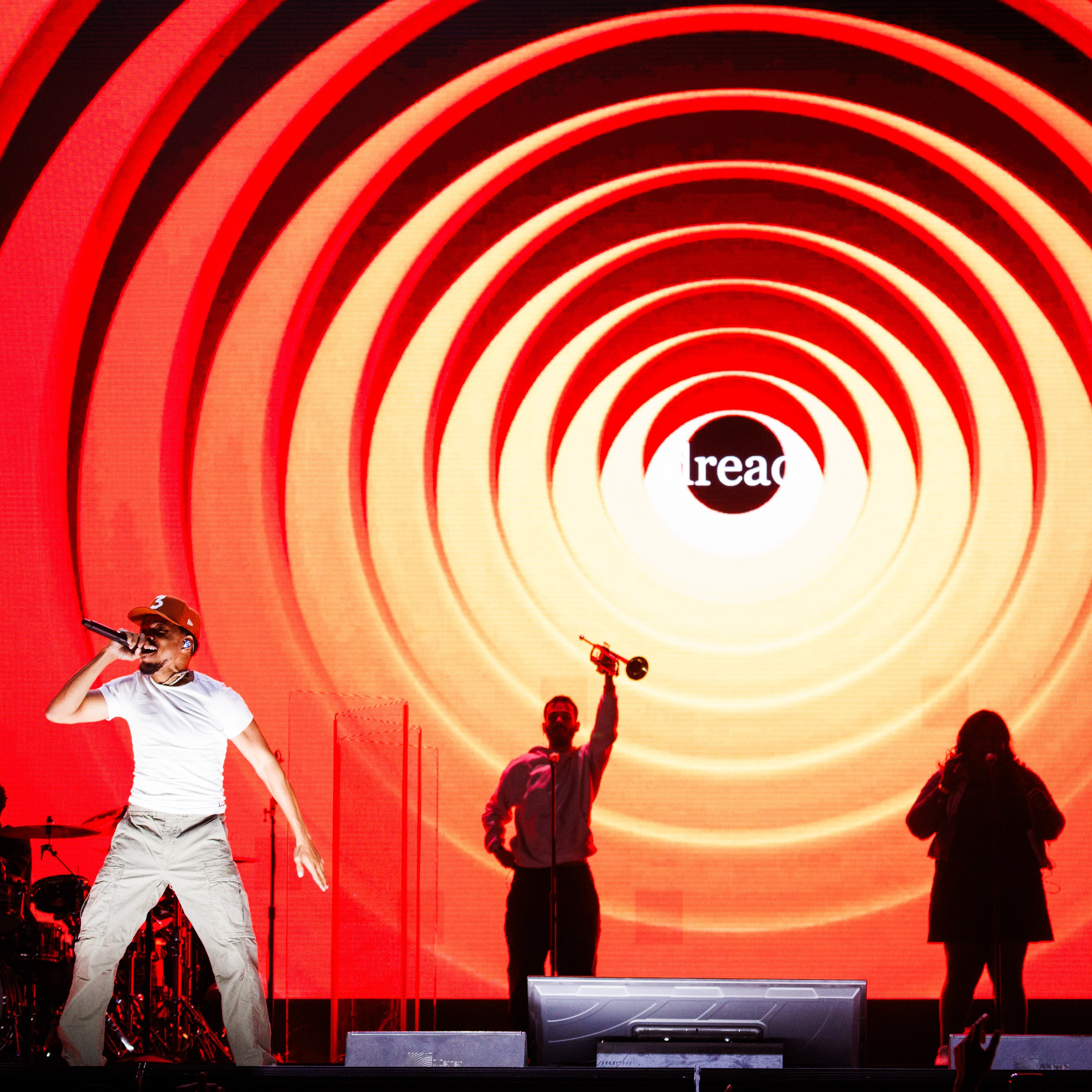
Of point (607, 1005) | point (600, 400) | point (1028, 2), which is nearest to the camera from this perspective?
point (607, 1005)

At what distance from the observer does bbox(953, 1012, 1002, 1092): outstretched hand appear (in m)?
1.77

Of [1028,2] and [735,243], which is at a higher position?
[1028,2]

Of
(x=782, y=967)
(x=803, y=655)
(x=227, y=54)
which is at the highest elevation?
(x=227, y=54)

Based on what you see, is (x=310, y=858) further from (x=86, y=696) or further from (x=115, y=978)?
(x=115, y=978)

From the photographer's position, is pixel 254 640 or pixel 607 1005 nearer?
pixel 607 1005

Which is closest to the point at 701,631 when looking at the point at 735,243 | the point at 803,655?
the point at 803,655

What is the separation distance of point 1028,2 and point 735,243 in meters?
1.75

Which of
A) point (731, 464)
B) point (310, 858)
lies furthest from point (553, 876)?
point (731, 464)

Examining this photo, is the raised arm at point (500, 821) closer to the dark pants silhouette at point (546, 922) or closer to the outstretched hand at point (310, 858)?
the dark pants silhouette at point (546, 922)

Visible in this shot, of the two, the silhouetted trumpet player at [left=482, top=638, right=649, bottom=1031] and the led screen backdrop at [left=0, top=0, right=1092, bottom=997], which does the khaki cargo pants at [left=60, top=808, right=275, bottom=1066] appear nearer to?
the silhouetted trumpet player at [left=482, top=638, right=649, bottom=1031]

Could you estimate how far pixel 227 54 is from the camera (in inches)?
237

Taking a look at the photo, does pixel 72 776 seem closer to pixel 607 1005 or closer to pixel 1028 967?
pixel 607 1005

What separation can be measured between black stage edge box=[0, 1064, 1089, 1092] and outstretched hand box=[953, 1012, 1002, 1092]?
63cm

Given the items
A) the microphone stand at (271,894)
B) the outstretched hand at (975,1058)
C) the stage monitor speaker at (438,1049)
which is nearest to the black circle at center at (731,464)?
the microphone stand at (271,894)
